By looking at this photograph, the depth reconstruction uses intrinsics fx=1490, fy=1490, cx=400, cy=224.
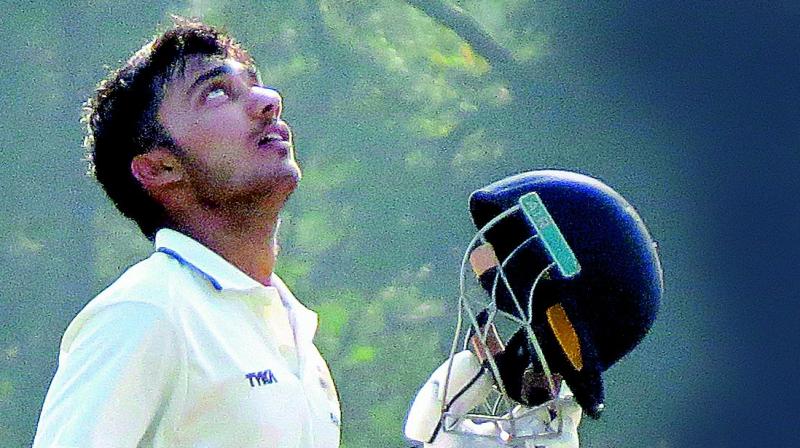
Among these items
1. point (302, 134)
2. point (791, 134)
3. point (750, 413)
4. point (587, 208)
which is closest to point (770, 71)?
point (791, 134)

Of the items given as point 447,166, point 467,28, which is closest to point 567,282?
point 447,166

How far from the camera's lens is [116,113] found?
4.36 feet

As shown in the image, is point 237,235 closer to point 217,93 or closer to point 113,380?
point 217,93

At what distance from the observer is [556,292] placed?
124 centimetres

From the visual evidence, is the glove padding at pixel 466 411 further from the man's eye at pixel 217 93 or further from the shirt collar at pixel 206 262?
the man's eye at pixel 217 93

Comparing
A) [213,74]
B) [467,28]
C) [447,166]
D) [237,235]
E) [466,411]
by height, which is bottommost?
[447,166]

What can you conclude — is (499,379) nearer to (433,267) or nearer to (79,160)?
(433,267)

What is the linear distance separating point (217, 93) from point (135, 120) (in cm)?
8

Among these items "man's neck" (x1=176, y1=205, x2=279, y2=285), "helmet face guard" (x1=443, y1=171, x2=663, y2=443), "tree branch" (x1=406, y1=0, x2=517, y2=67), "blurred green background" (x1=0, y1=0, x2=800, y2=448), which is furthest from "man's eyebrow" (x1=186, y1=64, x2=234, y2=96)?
"tree branch" (x1=406, y1=0, x2=517, y2=67)

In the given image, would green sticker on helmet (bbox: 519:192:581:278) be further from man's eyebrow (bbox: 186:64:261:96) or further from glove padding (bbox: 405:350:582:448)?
man's eyebrow (bbox: 186:64:261:96)

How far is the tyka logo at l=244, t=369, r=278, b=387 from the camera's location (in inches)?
44.9

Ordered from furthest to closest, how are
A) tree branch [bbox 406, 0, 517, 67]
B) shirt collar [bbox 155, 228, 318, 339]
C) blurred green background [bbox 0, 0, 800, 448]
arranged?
tree branch [bbox 406, 0, 517, 67] < blurred green background [bbox 0, 0, 800, 448] < shirt collar [bbox 155, 228, 318, 339]

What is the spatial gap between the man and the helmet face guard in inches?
6.4

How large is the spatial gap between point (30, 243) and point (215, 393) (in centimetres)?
438
